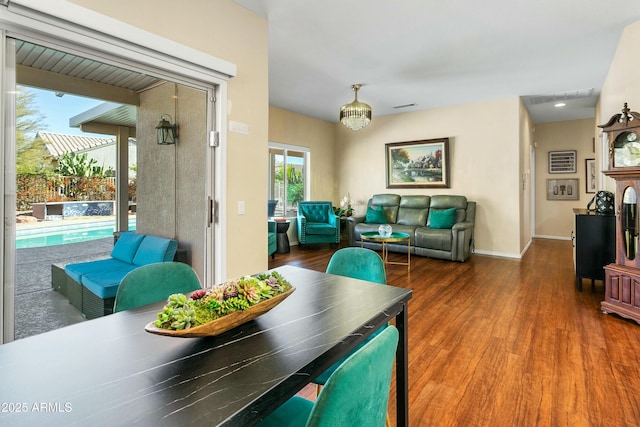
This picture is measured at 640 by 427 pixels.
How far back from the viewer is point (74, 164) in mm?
1910

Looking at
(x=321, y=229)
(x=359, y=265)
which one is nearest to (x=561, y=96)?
(x=321, y=229)

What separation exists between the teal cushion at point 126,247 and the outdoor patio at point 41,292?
167mm

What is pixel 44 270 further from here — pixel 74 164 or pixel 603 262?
pixel 603 262

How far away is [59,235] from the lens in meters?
1.90

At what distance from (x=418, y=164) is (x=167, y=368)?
6.32m

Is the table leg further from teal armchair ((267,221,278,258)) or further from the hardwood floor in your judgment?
teal armchair ((267,221,278,258))

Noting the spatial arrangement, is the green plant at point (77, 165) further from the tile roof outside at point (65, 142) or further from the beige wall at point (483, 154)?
the beige wall at point (483, 154)

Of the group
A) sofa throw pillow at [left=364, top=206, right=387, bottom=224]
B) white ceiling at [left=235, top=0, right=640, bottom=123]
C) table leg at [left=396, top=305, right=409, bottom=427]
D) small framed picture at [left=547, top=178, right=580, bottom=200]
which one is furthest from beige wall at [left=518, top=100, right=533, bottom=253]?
table leg at [left=396, top=305, right=409, bottom=427]

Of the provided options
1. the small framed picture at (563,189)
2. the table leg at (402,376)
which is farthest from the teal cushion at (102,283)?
the small framed picture at (563,189)

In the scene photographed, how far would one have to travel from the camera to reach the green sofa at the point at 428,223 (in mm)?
5238

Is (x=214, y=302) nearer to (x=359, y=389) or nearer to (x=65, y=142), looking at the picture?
(x=359, y=389)

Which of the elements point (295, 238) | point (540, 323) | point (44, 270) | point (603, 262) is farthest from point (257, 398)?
point (295, 238)

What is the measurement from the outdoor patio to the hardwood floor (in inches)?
59.8

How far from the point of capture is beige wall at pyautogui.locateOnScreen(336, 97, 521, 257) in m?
5.52
